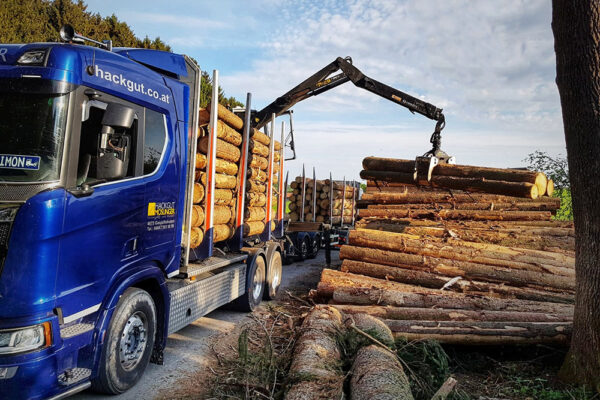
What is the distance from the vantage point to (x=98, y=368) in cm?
402

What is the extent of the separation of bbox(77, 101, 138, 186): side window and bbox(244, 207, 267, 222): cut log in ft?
14.6

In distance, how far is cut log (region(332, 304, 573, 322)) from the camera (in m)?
6.09

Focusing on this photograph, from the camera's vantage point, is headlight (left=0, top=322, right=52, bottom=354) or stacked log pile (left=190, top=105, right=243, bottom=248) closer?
headlight (left=0, top=322, right=52, bottom=354)

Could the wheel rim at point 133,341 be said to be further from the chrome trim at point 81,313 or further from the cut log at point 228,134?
the cut log at point 228,134

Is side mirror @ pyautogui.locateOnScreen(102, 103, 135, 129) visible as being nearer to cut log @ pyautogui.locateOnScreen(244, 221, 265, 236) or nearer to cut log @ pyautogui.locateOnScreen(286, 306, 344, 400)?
cut log @ pyautogui.locateOnScreen(286, 306, 344, 400)

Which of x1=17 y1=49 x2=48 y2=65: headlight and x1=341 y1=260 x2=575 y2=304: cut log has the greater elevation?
x1=17 y1=49 x2=48 y2=65: headlight

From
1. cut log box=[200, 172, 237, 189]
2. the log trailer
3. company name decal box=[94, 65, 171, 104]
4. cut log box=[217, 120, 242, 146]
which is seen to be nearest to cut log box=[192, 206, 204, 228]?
cut log box=[200, 172, 237, 189]

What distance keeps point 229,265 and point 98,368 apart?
3.68 metres

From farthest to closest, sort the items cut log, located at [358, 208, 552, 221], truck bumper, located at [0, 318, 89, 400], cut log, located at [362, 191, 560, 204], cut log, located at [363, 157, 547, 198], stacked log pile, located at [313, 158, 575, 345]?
cut log, located at [362, 191, 560, 204], cut log, located at [358, 208, 552, 221], cut log, located at [363, 157, 547, 198], stacked log pile, located at [313, 158, 575, 345], truck bumper, located at [0, 318, 89, 400]

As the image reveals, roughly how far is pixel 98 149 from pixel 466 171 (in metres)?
7.93

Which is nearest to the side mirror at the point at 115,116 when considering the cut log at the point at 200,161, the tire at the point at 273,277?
the cut log at the point at 200,161

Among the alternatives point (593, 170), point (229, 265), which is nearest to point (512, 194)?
point (593, 170)

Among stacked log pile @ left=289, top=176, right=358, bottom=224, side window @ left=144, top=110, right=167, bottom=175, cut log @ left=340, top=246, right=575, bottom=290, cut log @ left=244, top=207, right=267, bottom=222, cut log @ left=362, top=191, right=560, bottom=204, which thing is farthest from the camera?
stacked log pile @ left=289, top=176, right=358, bottom=224

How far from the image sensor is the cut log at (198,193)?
6.36 meters
